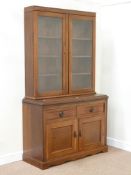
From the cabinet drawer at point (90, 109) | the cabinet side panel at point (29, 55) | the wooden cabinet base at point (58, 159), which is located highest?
the cabinet side panel at point (29, 55)

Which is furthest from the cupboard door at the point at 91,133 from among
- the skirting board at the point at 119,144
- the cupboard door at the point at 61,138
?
the skirting board at the point at 119,144

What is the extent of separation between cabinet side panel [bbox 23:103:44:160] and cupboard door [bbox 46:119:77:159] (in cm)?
10

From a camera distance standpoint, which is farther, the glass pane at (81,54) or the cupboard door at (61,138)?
the glass pane at (81,54)

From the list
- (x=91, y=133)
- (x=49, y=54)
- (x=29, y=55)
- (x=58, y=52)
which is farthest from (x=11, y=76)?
(x=91, y=133)

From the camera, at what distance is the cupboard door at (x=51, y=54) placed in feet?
13.2

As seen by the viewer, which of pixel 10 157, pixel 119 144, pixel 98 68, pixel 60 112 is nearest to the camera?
pixel 60 112

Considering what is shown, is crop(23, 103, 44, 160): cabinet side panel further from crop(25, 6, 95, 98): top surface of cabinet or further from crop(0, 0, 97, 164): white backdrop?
crop(25, 6, 95, 98): top surface of cabinet

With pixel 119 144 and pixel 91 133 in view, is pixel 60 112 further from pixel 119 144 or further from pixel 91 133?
pixel 119 144

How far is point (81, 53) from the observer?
4.48 metres

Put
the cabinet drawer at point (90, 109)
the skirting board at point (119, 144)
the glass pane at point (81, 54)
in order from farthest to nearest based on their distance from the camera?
the skirting board at point (119, 144) → the glass pane at point (81, 54) → the cabinet drawer at point (90, 109)

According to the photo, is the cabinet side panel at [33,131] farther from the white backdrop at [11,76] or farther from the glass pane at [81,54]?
Answer: the glass pane at [81,54]

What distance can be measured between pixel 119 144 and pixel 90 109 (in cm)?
82

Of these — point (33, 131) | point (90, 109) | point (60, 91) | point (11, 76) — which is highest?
point (11, 76)

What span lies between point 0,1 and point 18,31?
1.37 ft
